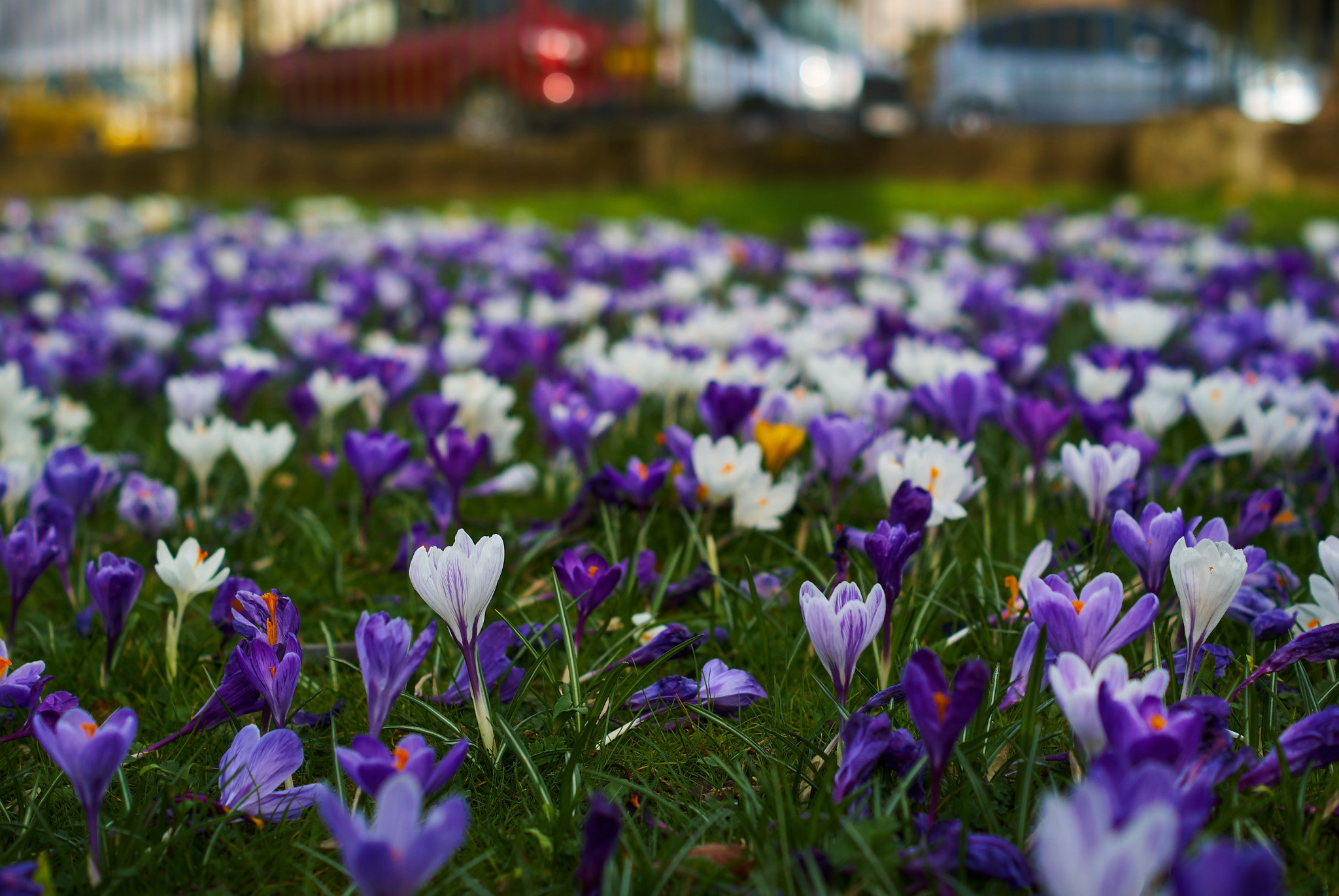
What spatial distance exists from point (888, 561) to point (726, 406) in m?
0.81

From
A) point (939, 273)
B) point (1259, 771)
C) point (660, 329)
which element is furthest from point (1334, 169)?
point (1259, 771)

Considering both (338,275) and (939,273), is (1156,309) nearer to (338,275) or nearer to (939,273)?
(939,273)

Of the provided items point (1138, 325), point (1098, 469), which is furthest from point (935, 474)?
point (1138, 325)

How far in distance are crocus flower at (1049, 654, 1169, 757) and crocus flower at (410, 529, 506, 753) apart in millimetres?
559

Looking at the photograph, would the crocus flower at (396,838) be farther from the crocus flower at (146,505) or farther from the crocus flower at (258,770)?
the crocus flower at (146,505)

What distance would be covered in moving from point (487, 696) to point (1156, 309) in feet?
8.00

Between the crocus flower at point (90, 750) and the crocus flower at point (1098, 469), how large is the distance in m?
1.32

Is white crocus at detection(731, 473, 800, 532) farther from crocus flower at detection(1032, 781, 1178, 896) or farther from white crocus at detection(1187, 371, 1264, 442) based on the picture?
crocus flower at detection(1032, 781, 1178, 896)

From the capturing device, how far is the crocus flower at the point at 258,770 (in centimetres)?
113

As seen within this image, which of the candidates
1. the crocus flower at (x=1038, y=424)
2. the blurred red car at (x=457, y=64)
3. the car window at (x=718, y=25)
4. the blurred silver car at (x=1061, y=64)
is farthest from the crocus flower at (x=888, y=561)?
the blurred silver car at (x=1061, y=64)

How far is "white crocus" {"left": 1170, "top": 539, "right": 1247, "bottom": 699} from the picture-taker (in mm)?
1162

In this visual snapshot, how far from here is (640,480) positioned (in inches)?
71.0

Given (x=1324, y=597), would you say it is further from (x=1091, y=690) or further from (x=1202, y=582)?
(x=1091, y=690)

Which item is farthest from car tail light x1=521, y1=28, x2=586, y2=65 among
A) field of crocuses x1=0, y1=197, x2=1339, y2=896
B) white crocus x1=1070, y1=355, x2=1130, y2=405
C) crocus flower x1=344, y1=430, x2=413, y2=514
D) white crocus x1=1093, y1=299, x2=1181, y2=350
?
crocus flower x1=344, y1=430, x2=413, y2=514
